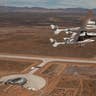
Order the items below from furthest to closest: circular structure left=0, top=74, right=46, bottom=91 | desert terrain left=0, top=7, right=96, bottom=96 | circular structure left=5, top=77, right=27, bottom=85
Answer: circular structure left=5, top=77, right=27, bottom=85, circular structure left=0, top=74, right=46, bottom=91, desert terrain left=0, top=7, right=96, bottom=96

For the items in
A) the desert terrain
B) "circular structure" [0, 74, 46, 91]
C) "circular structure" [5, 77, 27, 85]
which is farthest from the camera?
"circular structure" [5, 77, 27, 85]

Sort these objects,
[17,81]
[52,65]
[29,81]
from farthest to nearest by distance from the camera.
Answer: [52,65] < [29,81] < [17,81]

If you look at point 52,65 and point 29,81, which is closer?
point 29,81

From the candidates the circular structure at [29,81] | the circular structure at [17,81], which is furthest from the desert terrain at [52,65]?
the circular structure at [17,81]

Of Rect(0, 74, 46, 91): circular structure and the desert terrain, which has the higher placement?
Rect(0, 74, 46, 91): circular structure

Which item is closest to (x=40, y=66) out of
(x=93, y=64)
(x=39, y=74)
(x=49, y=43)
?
(x=39, y=74)

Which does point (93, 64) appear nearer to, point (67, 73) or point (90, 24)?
point (67, 73)

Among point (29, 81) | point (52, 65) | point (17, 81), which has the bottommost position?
point (52, 65)

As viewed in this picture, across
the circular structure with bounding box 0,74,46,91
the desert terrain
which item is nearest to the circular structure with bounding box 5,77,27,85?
the circular structure with bounding box 0,74,46,91

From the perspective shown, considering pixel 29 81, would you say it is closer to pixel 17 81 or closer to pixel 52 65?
pixel 17 81

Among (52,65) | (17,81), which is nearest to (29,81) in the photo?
(17,81)

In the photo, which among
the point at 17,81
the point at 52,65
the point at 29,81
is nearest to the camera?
the point at 17,81

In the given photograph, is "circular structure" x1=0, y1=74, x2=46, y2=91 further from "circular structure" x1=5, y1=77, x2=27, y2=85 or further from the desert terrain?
the desert terrain
